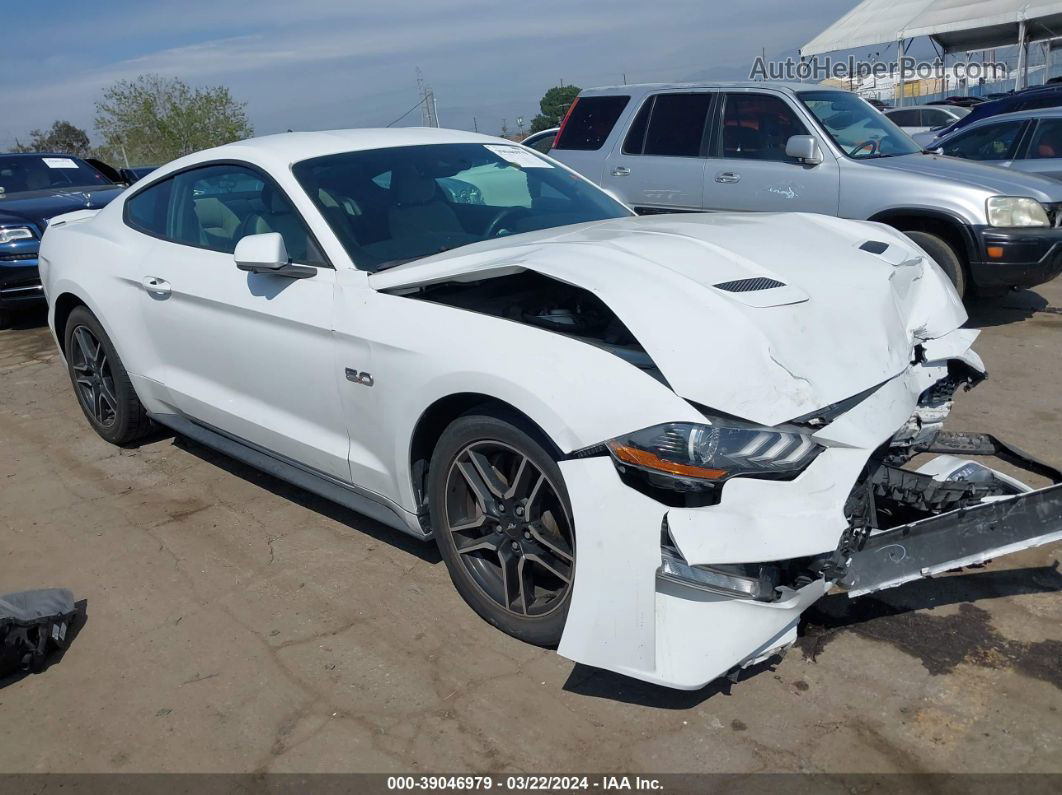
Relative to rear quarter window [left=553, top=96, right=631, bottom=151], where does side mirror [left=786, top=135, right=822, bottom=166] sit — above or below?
below

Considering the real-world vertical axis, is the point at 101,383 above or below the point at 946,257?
above

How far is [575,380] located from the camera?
263cm

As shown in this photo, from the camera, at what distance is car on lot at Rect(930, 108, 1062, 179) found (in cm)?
899

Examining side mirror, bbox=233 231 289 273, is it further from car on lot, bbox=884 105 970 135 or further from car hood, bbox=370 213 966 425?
car on lot, bbox=884 105 970 135

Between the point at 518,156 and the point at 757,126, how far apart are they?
3624mm

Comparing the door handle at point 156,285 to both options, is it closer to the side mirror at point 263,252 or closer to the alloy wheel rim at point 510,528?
the side mirror at point 263,252

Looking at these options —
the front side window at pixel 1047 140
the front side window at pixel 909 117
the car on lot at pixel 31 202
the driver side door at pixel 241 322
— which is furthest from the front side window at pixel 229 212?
the front side window at pixel 909 117

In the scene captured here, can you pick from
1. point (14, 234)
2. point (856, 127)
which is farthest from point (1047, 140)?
point (14, 234)

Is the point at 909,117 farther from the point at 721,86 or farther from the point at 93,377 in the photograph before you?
the point at 93,377

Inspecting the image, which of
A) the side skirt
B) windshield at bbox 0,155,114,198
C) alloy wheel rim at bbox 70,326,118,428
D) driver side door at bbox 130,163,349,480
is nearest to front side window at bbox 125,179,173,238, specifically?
driver side door at bbox 130,163,349,480

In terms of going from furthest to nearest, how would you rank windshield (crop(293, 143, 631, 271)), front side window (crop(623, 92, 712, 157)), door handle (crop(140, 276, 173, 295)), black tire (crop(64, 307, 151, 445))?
front side window (crop(623, 92, 712, 157))
black tire (crop(64, 307, 151, 445))
door handle (crop(140, 276, 173, 295))
windshield (crop(293, 143, 631, 271))

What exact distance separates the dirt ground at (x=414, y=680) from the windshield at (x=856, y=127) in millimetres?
4635

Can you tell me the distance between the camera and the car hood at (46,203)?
29.4 ft

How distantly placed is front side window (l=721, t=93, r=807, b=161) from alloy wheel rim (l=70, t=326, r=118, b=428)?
503cm
